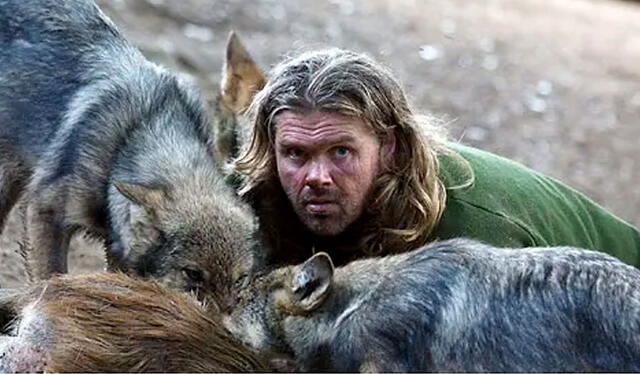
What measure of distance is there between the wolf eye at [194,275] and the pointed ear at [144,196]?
0.38 meters

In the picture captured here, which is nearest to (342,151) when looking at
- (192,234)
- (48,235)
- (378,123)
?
(378,123)

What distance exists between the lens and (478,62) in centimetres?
1349

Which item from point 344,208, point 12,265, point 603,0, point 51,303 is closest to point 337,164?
point 344,208

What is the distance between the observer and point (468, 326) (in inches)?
147

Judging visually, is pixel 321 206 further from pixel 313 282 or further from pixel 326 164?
pixel 313 282

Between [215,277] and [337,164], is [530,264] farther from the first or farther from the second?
[215,277]

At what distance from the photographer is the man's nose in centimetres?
464

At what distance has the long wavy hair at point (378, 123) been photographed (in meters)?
4.69

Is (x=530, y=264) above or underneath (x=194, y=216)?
above

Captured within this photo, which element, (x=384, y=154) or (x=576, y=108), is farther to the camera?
(x=576, y=108)

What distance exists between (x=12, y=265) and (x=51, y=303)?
353 cm

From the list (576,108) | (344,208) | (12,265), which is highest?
(344,208)

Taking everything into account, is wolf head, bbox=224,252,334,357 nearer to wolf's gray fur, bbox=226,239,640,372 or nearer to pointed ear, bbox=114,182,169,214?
wolf's gray fur, bbox=226,239,640,372

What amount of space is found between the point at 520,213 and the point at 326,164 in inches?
36.3
